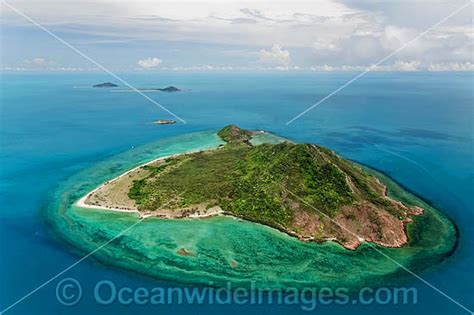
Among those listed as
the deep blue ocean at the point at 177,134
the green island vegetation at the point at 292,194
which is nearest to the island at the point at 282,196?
the green island vegetation at the point at 292,194

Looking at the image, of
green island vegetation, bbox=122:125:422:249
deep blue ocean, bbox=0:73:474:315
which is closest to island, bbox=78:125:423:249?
green island vegetation, bbox=122:125:422:249

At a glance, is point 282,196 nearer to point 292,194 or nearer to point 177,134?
point 292,194

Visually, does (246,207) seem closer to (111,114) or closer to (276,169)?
(276,169)

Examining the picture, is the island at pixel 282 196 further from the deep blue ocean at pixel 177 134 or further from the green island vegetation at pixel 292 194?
the deep blue ocean at pixel 177 134

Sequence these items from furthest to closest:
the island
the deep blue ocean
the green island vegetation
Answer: the island < the green island vegetation < the deep blue ocean

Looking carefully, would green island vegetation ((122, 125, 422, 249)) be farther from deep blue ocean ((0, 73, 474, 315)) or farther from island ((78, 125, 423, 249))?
deep blue ocean ((0, 73, 474, 315))
